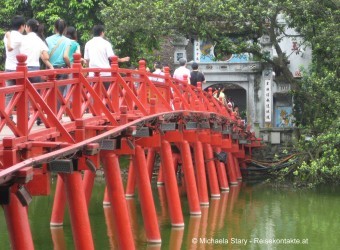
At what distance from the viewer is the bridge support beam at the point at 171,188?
58.9ft

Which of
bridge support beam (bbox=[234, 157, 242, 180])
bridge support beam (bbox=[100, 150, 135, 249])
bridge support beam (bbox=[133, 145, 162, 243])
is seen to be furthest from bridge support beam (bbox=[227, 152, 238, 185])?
bridge support beam (bbox=[100, 150, 135, 249])

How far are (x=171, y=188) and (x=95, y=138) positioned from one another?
21.9 feet

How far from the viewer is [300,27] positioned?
1104 inches

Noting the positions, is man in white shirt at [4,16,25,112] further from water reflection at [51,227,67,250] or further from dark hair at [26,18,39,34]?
water reflection at [51,227,67,250]

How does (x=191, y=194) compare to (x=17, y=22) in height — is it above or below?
below

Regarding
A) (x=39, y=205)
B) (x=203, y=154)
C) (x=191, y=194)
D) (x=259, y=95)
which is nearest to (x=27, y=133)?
(x=191, y=194)

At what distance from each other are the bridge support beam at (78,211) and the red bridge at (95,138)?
0.05 feet

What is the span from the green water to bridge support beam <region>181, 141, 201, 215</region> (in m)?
0.31

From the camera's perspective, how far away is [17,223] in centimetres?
1013

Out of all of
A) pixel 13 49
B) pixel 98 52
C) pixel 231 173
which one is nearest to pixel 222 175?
pixel 231 173

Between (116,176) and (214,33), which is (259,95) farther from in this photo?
(116,176)

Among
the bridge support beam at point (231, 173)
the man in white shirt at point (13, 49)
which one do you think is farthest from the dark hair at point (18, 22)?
the bridge support beam at point (231, 173)

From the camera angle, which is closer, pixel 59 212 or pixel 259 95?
pixel 59 212

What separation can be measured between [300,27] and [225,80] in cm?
730
